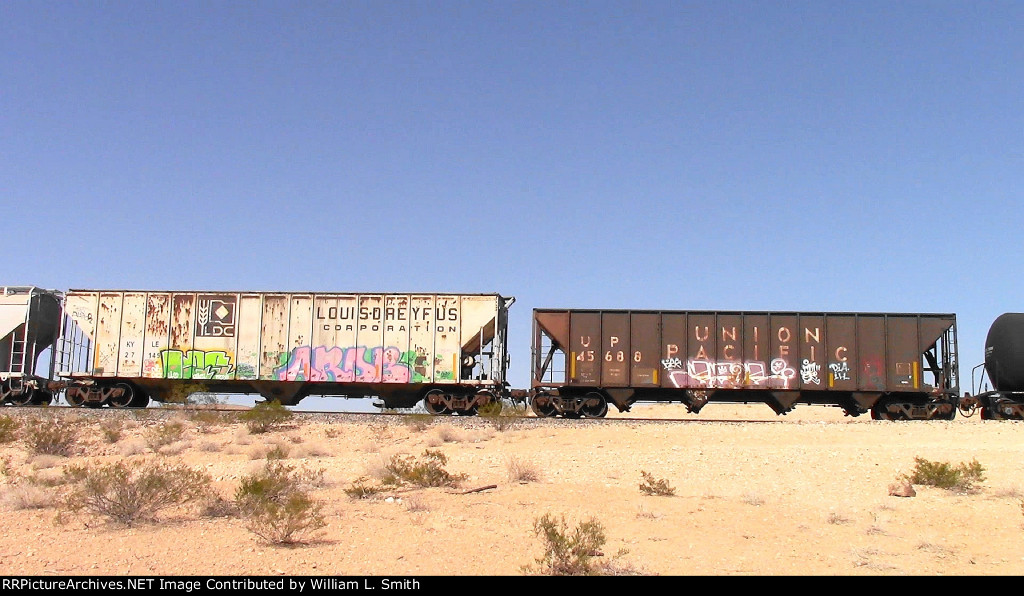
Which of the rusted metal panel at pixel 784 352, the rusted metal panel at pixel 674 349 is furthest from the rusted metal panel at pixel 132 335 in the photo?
the rusted metal panel at pixel 784 352

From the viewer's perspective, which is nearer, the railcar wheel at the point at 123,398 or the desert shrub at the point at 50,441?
the desert shrub at the point at 50,441

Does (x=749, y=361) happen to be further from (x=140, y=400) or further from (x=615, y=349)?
(x=140, y=400)

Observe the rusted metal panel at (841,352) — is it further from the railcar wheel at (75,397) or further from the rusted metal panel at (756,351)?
the railcar wheel at (75,397)

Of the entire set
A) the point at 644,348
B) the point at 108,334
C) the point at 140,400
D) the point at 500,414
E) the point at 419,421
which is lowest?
the point at 419,421

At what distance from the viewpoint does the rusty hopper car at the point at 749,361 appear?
2208 centimetres

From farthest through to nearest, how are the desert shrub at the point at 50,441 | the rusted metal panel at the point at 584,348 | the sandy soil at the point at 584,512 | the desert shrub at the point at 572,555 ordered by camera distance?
the rusted metal panel at the point at 584,348, the desert shrub at the point at 50,441, the sandy soil at the point at 584,512, the desert shrub at the point at 572,555

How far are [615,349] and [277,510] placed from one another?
49.1ft

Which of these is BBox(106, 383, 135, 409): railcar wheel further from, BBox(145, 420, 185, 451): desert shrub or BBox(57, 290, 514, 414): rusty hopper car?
BBox(145, 420, 185, 451): desert shrub

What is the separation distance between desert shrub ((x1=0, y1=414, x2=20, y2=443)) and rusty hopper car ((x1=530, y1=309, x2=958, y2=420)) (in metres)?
12.4

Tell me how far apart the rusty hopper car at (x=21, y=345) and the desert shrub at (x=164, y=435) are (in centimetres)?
799

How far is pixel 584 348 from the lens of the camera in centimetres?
2227

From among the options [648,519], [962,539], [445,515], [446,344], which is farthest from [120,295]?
[962,539]

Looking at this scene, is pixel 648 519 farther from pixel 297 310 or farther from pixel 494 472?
pixel 297 310

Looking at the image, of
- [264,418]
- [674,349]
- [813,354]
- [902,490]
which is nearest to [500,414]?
[674,349]
